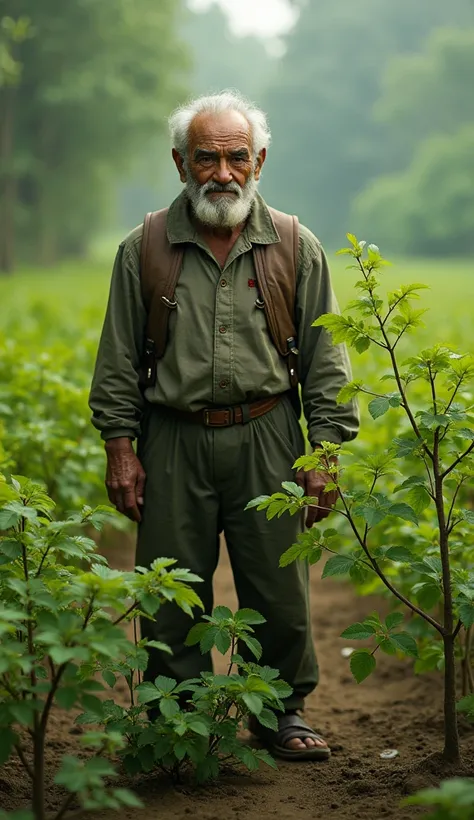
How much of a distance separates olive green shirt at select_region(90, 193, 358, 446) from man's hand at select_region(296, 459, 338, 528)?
118 millimetres

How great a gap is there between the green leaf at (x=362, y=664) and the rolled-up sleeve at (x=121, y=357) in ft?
3.61

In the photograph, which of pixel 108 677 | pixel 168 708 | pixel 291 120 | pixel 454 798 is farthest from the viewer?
pixel 291 120

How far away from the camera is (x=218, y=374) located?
344 cm

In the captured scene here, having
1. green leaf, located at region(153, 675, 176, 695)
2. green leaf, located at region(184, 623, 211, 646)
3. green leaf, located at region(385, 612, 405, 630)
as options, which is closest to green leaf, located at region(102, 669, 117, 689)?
green leaf, located at region(153, 675, 176, 695)

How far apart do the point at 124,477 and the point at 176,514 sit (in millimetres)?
214

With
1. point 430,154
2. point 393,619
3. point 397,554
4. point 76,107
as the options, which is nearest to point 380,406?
point 397,554

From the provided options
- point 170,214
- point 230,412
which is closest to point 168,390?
point 230,412

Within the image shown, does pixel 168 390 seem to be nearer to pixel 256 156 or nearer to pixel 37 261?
pixel 256 156

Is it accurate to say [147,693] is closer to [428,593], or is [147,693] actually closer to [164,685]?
[164,685]

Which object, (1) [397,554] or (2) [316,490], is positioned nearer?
(1) [397,554]

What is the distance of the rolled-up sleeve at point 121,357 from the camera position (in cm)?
353

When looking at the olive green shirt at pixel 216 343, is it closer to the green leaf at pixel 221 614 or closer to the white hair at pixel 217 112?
the white hair at pixel 217 112

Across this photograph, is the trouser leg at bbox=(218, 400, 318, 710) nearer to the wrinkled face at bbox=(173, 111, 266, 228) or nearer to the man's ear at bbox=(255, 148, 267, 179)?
the wrinkled face at bbox=(173, 111, 266, 228)

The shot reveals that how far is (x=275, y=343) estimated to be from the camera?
355 centimetres
